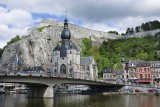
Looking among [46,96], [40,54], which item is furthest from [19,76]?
[40,54]

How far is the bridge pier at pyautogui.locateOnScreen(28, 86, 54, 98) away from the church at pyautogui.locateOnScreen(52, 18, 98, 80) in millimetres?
35740

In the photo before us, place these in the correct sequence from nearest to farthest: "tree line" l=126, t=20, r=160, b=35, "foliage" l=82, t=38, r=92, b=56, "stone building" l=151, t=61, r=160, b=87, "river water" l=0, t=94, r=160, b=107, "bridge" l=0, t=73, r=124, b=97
Result: "river water" l=0, t=94, r=160, b=107 → "bridge" l=0, t=73, r=124, b=97 → "stone building" l=151, t=61, r=160, b=87 → "foliage" l=82, t=38, r=92, b=56 → "tree line" l=126, t=20, r=160, b=35

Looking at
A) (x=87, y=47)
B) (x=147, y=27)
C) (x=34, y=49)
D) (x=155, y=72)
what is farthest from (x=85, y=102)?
(x=147, y=27)

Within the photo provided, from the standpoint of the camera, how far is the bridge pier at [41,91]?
57.8 metres

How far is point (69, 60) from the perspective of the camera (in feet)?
333

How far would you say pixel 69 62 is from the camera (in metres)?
101

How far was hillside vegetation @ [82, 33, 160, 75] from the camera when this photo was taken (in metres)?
118

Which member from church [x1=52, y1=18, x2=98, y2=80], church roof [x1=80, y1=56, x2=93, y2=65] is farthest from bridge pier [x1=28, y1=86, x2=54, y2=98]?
church roof [x1=80, y1=56, x2=93, y2=65]

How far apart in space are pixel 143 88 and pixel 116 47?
58.5 meters

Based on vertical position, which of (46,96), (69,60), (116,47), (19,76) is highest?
(116,47)

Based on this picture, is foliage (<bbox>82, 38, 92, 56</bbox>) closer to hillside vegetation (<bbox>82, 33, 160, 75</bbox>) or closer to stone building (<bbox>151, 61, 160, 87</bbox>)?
hillside vegetation (<bbox>82, 33, 160, 75</bbox>)

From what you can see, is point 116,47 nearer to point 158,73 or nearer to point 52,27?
point 52,27

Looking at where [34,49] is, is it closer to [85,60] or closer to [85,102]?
[85,60]

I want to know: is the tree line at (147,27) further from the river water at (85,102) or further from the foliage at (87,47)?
the river water at (85,102)
